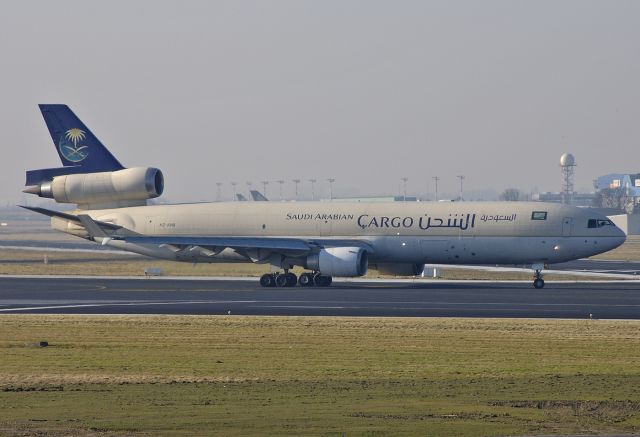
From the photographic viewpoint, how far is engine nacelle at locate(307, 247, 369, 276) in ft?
194

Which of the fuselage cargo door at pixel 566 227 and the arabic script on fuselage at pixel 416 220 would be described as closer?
the fuselage cargo door at pixel 566 227

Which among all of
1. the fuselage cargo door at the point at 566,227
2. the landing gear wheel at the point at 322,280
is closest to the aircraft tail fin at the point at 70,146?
the landing gear wheel at the point at 322,280

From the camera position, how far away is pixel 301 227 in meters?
Answer: 64.0

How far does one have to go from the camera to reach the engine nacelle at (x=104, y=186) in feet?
219

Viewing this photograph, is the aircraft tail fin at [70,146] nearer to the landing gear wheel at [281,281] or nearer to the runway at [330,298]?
the runway at [330,298]

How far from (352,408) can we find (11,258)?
74.3 meters

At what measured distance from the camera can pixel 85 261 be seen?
84000 mm

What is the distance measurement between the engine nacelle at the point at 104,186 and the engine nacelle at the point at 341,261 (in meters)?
12.6

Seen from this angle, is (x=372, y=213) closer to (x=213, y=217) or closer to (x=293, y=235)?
(x=293, y=235)

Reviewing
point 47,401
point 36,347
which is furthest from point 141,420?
point 36,347

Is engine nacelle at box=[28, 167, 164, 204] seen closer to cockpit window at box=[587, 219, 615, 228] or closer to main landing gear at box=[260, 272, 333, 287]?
main landing gear at box=[260, 272, 333, 287]

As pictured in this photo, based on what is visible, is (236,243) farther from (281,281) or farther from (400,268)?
(400,268)

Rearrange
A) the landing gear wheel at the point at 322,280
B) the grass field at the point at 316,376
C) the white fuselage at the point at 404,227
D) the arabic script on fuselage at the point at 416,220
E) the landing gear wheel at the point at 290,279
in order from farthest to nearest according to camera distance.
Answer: the landing gear wheel at the point at 290,279 < the landing gear wheel at the point at 322,280 < the arabic script on fuselage at the point at 416,220 < the white fuselage at the point at 404,227 < the grass field at the point at 316,376

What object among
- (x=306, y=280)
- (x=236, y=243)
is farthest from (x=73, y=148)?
(x=306, y=280)
